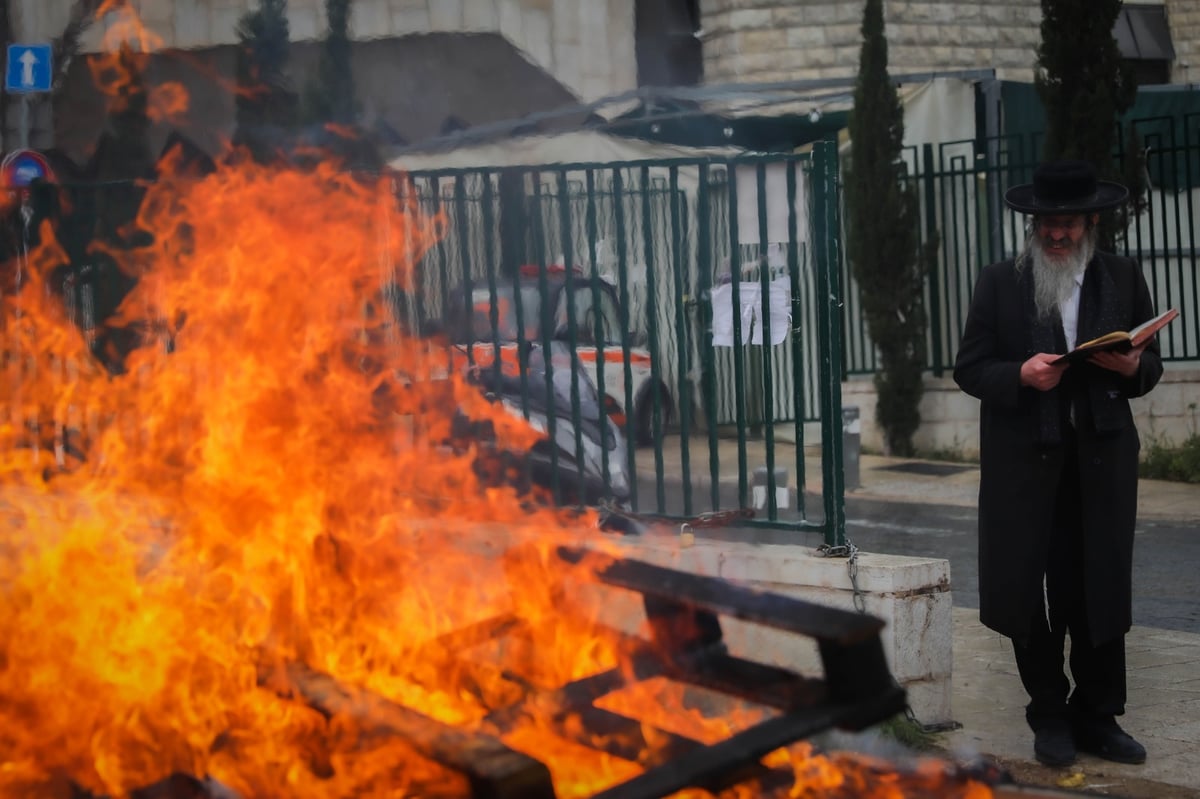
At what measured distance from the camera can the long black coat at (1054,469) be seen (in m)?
4.86

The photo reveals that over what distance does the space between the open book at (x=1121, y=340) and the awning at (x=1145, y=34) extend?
17.7 m

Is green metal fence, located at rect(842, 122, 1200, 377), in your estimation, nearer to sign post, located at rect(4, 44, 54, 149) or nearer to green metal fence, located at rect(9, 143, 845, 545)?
sign post, located at rect(4, 44, 54, 149)

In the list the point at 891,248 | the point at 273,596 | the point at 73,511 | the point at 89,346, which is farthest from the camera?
the point at 891,248

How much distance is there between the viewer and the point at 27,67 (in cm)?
1270

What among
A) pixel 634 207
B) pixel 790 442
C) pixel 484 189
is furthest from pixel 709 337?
pixel 790 442

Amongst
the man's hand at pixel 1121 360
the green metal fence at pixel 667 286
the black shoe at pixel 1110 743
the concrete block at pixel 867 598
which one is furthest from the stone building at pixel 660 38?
the black shoe at pixel 1110 743

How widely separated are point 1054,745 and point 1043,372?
1.22 metres

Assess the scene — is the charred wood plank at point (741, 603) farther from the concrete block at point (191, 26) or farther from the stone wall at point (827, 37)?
the concrete block at point (191, 26)

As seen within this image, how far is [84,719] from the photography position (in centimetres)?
390

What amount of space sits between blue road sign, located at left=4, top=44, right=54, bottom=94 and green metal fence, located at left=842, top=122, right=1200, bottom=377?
7920 mm

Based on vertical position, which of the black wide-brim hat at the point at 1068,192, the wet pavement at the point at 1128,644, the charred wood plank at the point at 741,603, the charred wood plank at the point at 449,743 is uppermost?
the black wide-brim hat at the point at 1068,192

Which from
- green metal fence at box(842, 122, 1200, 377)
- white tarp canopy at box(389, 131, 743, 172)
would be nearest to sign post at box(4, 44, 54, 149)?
white tarp canopy at box(389, 131, 743, 172)

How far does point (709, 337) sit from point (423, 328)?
1.16 m

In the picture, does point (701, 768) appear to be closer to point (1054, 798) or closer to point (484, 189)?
point (1054, 798)
